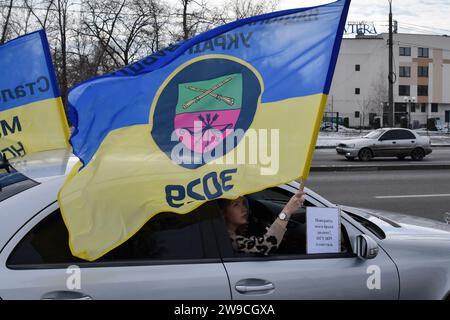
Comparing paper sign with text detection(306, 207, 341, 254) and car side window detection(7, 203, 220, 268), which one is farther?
paper sign with text detection(306, 207, 341, 254)

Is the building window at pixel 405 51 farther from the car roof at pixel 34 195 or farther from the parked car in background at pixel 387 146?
the car roof at pixel 34 195

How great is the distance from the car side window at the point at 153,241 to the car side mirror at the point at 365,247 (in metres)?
0.80

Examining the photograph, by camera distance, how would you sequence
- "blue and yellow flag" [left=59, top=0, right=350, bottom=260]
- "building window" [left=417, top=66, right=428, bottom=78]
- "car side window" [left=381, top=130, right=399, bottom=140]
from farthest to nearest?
"building window" [left=417, top=66, right=428, bottom=78] < "car side window" [left=381, top=130, right=399, bottom=140] < "blue and yellow flag" [left=59, top=0, right=350, bottom=260]

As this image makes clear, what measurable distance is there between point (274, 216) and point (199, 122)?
1204 mm

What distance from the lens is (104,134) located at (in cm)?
280

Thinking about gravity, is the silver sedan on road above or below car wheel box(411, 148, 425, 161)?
above

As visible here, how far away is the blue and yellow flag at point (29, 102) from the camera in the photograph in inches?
145

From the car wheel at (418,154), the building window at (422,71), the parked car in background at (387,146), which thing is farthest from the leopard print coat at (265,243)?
the building window at (422,71)

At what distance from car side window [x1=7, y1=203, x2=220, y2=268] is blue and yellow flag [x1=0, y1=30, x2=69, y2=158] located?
3.77ft

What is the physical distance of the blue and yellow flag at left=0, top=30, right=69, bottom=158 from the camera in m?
3.67

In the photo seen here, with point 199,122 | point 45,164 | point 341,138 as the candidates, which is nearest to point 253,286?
point 199,122

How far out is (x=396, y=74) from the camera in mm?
80812

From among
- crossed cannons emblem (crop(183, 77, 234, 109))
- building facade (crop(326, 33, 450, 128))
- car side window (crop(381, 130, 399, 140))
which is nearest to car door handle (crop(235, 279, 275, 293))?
crossed cannons emblem (crop(183, 77, 234, 109))

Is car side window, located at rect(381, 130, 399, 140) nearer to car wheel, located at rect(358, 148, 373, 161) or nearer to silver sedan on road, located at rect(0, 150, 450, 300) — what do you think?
car wheel, located at rect(358, 148, 373, 161)
